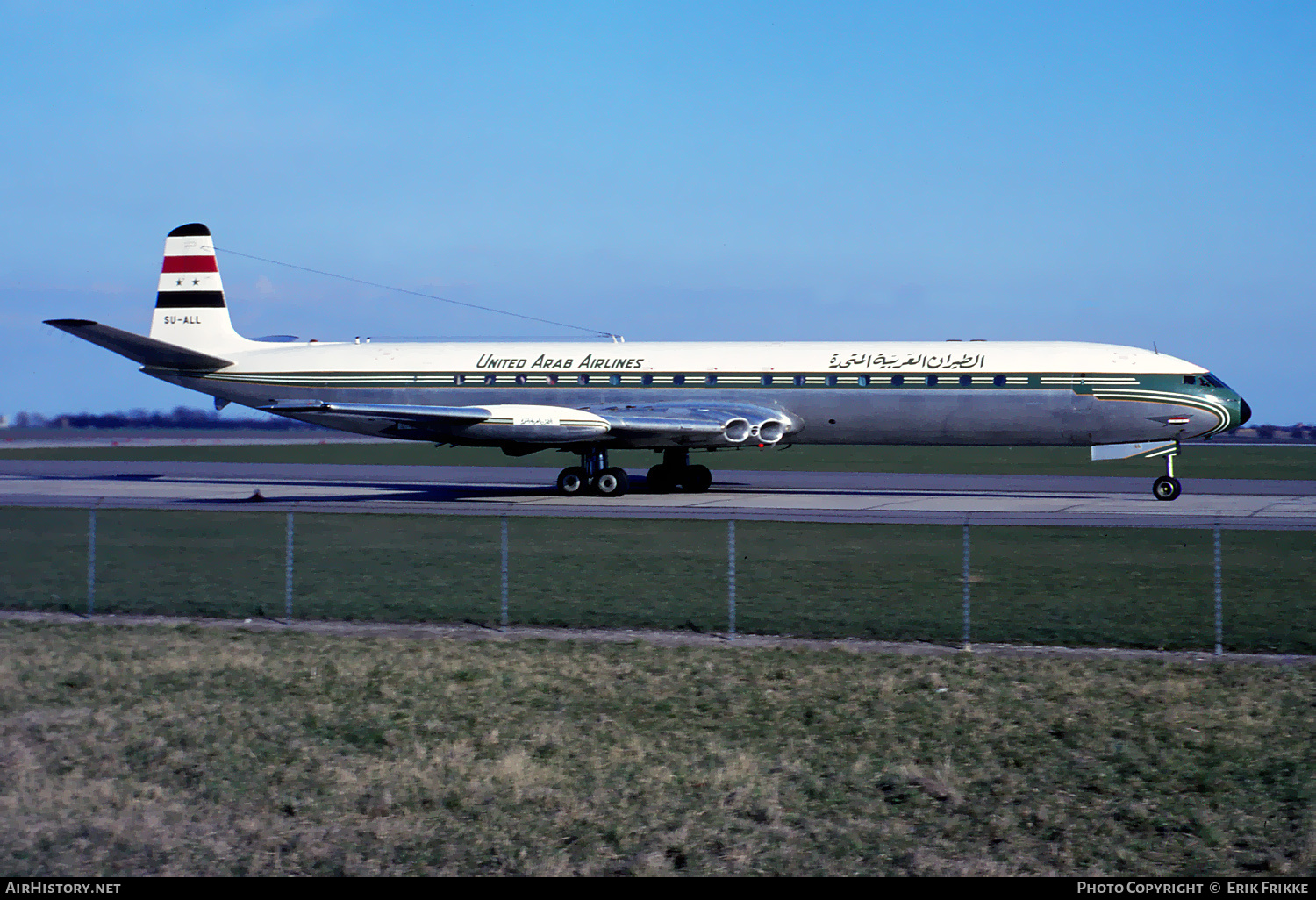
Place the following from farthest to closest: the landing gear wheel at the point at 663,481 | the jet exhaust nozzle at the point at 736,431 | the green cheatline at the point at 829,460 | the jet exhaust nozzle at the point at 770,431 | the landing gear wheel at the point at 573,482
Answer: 1. the green cheatline at the point at 829,460
2. the landing gear wheel at the point at 663,481
3. the landing gear wheel at the point at 573,482
4. the jet exhaust nozzle at the point at 770,431
5. the jet exhaust nozzle at the point at 736,431

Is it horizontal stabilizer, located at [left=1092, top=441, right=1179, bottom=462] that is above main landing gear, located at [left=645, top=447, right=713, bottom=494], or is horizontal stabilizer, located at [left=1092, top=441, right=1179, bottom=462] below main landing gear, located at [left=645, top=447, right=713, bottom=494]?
above

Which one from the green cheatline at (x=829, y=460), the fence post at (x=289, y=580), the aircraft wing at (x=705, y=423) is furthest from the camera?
the green cheatline at (x=829, y=460)

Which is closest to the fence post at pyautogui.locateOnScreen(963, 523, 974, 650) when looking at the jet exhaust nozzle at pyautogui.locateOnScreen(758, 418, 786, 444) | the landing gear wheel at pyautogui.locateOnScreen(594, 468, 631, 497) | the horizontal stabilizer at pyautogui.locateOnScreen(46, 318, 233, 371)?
the jet exhaust nozzle at pyautogui.locateOnScreen(758, 418, 786, 444)

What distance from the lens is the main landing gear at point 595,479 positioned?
29781mm

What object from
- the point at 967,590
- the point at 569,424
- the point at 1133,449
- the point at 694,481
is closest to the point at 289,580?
the point at 967,590

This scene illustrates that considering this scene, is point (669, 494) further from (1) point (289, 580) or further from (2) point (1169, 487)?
(1) point (289, 580)

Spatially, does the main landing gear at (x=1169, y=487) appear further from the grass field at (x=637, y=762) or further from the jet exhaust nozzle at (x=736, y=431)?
the grass field at (x=637, y=762)

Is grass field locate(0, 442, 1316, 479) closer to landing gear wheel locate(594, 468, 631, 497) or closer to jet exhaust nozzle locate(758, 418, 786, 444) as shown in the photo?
jet exhaust nozzle locate(758, 418, 786, 444)

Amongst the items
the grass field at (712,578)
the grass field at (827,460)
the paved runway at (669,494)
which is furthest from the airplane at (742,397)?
the grass field at (827,460)

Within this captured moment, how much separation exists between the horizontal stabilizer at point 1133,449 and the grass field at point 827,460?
13.9m

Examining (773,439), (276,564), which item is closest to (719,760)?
(276,564)

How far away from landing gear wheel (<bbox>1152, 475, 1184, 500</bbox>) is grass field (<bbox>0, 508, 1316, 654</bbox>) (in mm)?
8549

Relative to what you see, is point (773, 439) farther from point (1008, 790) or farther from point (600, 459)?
point (1008, 790)

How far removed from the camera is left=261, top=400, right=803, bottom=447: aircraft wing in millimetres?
28453
